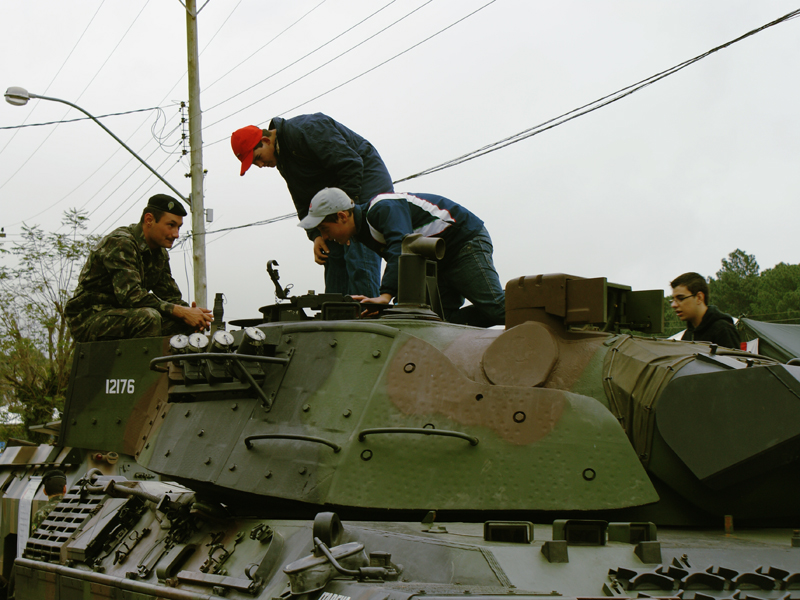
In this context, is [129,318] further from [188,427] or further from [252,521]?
[252,521]

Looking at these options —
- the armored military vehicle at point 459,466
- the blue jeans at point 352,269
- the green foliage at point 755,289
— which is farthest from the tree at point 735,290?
the armored military vehicle at point 459,466

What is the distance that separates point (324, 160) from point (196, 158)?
30.7 feet

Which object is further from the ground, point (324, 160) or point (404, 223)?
point (324, 160)

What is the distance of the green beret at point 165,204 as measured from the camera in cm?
789

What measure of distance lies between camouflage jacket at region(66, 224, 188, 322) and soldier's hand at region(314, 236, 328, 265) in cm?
159

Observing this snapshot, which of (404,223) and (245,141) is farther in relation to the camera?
(245,141)

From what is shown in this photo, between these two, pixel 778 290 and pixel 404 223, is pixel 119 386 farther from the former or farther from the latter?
pixel 778 290

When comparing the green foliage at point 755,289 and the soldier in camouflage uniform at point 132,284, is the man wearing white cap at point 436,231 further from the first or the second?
the green foliage at point 755,289

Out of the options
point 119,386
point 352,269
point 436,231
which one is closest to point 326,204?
Answer: point 436,231

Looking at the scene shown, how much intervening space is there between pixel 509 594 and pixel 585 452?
1.37 meters

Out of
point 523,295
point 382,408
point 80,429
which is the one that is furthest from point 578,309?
point 80,429

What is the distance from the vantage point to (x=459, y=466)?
13.8 feet

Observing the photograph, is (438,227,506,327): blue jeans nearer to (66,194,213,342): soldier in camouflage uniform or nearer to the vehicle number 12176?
(66,194,213,342): soldier in camouflage uniform

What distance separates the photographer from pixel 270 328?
206 inches
